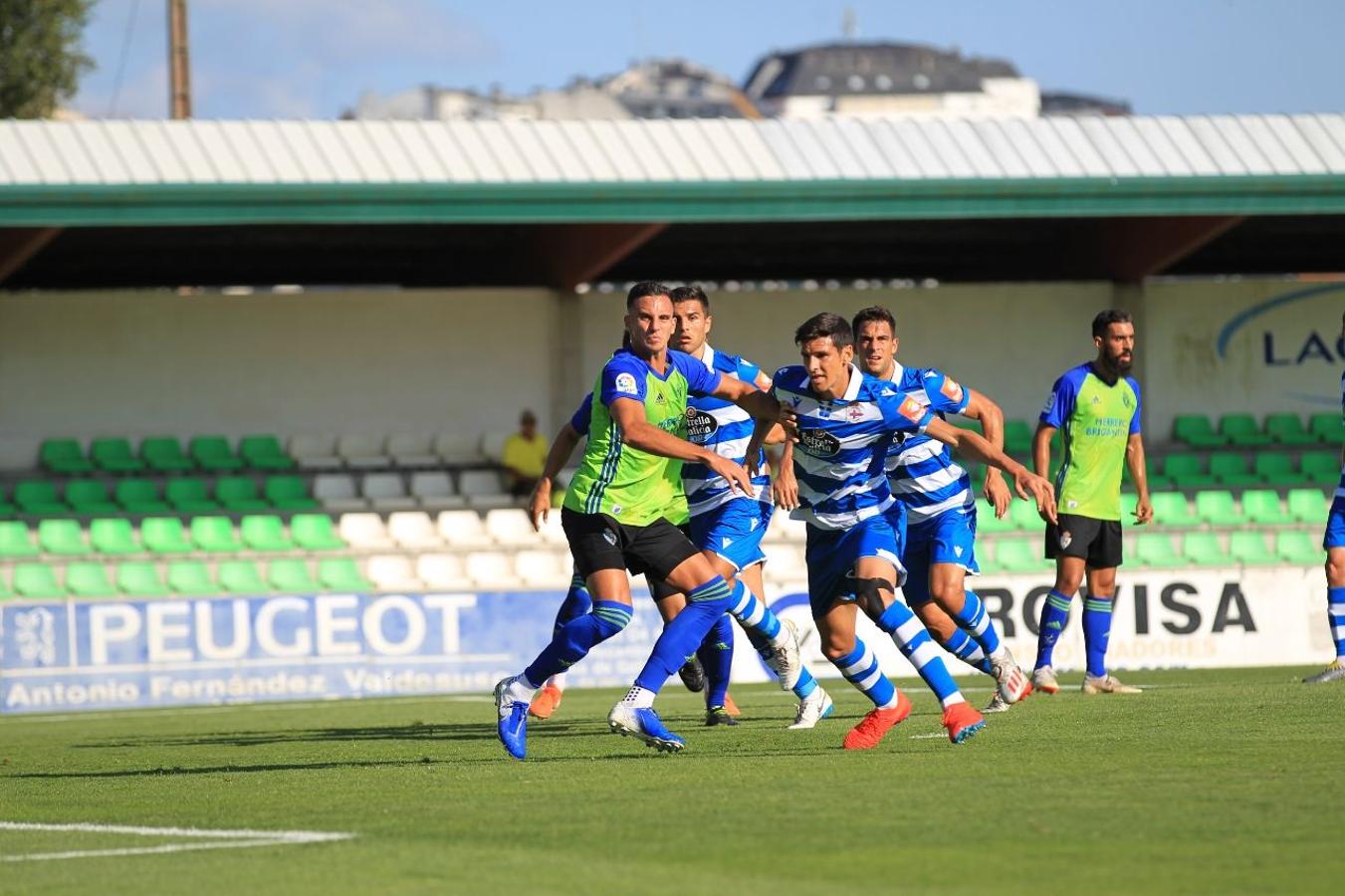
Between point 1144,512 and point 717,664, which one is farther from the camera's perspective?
→ point 1144,512

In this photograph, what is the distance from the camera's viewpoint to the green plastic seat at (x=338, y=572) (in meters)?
17.6

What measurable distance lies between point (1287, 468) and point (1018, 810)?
20.2 metres

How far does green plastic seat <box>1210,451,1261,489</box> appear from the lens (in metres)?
24.9

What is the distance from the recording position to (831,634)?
8.78m

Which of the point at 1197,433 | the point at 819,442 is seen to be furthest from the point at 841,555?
the point at 1197,433

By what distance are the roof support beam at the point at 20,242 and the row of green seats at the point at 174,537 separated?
13.1 ft

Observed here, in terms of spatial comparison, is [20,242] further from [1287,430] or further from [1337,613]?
[1287,430]

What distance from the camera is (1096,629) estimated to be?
481 inches

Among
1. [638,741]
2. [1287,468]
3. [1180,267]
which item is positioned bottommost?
[638,741]

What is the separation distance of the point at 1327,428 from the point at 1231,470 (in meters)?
2.03

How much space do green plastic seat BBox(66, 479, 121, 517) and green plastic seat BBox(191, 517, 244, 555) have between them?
137 inches

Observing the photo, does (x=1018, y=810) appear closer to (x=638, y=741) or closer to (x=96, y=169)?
(x=638, y=741)

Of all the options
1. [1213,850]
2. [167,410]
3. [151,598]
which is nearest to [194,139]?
[167,410]

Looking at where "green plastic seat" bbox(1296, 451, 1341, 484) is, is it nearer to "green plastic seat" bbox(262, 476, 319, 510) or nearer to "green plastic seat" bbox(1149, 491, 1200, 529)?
"green plastic seat" bbox(1149, 491, 1200, 529)
